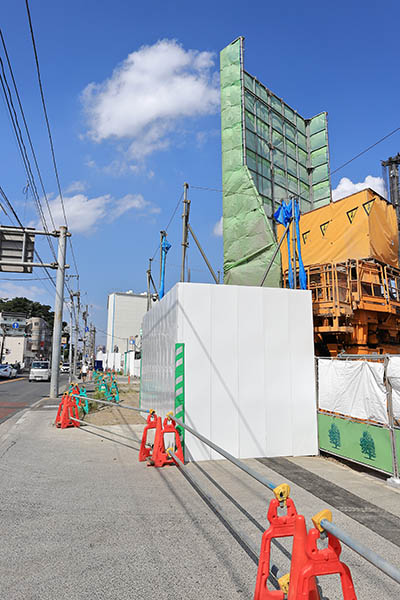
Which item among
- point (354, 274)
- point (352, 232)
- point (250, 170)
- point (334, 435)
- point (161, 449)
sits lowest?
point (161, 449)

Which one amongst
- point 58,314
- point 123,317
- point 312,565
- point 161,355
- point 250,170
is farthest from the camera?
point 123,317

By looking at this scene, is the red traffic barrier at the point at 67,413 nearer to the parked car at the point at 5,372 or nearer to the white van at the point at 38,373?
the white van at the point at 38,373

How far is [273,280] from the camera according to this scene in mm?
13141

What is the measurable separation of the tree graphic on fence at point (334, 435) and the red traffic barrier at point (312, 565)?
569 centimetres

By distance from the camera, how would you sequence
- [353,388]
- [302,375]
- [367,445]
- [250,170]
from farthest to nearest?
[250,170]
[302,375]
[353,388]
[367,445]

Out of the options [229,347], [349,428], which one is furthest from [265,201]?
[349,428]

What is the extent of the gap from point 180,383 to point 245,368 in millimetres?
Result: 1505

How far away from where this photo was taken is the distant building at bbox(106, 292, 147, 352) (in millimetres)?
99125

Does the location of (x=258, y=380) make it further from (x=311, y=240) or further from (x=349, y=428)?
(x=311, y=240)

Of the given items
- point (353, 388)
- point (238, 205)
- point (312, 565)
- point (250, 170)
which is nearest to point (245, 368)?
point (353, 388)

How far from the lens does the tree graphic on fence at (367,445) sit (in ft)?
22.5

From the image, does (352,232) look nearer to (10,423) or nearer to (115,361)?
(10,423)

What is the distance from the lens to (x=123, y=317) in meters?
101

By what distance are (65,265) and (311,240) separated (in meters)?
14.1
